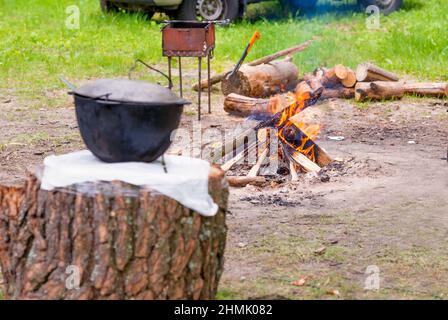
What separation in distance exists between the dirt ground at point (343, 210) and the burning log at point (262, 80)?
0.65 m

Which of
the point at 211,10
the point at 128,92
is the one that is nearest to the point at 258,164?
the point at 128,92

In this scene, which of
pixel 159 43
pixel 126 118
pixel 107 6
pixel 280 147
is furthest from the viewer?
pixel 107 6

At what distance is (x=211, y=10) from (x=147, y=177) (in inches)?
436

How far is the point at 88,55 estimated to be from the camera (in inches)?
521

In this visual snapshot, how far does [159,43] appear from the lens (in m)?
13.9

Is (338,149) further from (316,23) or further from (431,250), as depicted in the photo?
(316,23)

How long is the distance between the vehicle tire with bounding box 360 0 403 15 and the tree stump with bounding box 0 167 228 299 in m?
12.1

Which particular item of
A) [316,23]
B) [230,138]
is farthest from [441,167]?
[316,23]

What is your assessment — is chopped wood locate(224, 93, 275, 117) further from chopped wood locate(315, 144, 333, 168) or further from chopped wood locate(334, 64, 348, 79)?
chopped wood locate(315, 144, 333, 168)

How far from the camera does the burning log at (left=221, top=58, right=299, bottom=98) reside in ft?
35.3

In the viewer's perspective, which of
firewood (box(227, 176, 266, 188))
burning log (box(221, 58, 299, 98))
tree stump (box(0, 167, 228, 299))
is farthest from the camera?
burning log (box(221, 58, 299, 98))

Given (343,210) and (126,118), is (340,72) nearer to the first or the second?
(343,210)

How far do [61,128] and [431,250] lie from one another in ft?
15.7

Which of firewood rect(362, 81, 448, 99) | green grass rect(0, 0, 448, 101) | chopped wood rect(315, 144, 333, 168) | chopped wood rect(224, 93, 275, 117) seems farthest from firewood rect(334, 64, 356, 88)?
chopped wood rect(315, 144, 333, 168)
